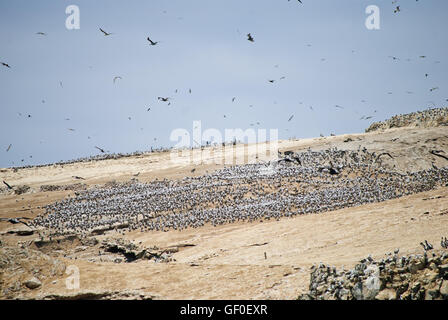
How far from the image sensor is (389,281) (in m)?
7.77

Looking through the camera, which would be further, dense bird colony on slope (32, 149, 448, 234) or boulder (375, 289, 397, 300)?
dense bird colony on slope (32, 149, 448, 234)

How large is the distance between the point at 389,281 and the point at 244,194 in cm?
2077

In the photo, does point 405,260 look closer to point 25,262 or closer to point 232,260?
point 232,260

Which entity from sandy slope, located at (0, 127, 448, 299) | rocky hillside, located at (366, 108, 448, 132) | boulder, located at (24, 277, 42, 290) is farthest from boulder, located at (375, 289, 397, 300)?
rocky hillside, located at (366, 108, 448, 132)

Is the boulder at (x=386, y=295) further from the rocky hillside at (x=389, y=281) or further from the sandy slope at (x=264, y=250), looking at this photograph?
the sandy slope at (x=264, y=250)

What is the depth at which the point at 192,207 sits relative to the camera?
26.4 meters

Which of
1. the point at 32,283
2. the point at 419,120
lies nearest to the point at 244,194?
the point at 32,283

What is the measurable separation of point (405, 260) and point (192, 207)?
1957 cm

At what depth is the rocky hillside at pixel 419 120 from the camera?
41.4 m

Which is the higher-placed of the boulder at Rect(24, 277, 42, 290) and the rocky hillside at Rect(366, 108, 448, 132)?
the rocky hillside at Rect(366, 108, 448, 132)

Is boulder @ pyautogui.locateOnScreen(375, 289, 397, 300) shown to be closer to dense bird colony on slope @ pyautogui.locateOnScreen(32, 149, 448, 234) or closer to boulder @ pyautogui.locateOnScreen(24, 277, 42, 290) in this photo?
boulder @ pyautogui.locateOnScreen(24, 277, 42, 290)

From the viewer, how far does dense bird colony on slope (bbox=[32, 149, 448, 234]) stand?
23.3 meters

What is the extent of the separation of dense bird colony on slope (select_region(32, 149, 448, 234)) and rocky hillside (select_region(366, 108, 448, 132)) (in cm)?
1367
